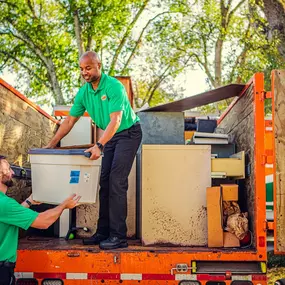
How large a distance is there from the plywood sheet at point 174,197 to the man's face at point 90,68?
0.80 meters

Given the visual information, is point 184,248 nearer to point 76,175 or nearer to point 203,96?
point 76,175

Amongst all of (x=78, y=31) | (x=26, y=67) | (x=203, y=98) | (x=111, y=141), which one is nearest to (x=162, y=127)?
(x=203, y=98)

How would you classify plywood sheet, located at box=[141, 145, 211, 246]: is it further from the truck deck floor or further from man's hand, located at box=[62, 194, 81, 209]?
man's hand, located at box=[62, 194, 81, 209]

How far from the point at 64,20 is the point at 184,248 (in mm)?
18291

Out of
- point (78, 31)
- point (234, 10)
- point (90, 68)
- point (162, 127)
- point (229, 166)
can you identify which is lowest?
point (229, 166)

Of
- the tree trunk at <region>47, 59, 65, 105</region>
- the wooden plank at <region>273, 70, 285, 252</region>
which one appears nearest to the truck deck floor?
the wooden plank at <region>273, 70, 285, 252</region>

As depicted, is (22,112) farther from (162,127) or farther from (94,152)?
(162,127)

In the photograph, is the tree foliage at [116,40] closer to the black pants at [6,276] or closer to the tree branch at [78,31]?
the tree branch at [78,31]

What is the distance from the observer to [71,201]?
3.69 meters

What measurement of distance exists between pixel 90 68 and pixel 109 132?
2.07 ft

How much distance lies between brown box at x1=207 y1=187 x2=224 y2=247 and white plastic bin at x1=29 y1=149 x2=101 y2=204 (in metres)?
0.93

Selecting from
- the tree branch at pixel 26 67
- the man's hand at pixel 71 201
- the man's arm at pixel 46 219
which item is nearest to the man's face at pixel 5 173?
the man's arm at pixel 46 219

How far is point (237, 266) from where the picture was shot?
3699mm

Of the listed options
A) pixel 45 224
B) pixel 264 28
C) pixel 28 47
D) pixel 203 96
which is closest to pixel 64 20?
pixel 28 47
